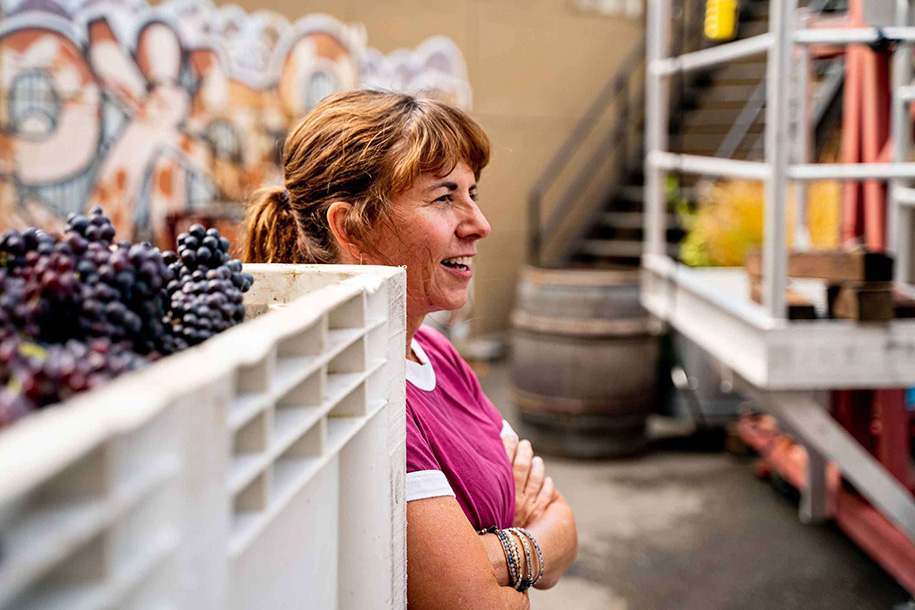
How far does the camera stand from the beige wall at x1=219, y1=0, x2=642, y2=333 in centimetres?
849

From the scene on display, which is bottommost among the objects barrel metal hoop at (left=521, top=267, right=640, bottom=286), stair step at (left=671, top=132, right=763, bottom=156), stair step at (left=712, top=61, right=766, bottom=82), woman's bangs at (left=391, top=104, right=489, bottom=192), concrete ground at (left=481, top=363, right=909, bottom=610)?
concrete ground at (left=481, top=363, right=909, bottom=610)

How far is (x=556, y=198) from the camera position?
9.35 metres

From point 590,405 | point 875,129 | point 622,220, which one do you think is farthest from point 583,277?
point 622,220

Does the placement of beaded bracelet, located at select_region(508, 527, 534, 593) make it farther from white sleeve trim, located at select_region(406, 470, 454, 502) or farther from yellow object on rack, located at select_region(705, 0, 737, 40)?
yellow object on rack, located at select_region(705, 0, 737, 40)

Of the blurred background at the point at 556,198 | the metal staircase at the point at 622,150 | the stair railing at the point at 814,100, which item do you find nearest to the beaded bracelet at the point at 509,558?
the blurred background at the point at 556,198

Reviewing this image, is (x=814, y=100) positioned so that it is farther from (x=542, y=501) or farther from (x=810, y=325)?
(x=542, y=501)

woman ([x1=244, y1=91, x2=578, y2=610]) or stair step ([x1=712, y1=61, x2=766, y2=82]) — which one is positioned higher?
stair step ([x1=712, y1=61, x2=766, y2=82])

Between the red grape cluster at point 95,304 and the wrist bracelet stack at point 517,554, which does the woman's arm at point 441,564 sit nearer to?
the wrist bracelet stack at point 517,554

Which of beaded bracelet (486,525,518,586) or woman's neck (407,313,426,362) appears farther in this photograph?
woman's neck (407,313,426,362)

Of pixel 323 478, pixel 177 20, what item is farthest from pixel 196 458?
pixel 177 20

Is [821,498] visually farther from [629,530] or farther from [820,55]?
[820,55]

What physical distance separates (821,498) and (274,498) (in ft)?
13.3

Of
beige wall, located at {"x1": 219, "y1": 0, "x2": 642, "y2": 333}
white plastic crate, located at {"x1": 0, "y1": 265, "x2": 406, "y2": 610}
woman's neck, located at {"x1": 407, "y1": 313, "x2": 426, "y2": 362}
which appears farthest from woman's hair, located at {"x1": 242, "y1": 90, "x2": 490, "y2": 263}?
beige wall, located at {"x1": 219, "y1": 0, "x2": 642, "y2": 333}

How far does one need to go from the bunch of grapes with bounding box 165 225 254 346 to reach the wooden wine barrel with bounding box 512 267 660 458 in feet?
13.5
